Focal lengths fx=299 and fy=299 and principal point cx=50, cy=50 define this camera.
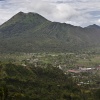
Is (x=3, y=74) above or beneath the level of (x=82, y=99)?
above

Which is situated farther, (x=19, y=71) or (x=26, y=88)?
(x=19, y=71)

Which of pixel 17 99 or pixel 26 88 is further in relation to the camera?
pixel 26 88

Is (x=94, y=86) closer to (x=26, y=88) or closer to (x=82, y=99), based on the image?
(x=82, y=99)

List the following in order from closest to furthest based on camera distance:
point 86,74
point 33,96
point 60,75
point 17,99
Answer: point 17,99 → point 33,96 → point 60,75 → point 86,74

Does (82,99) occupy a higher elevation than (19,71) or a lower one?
lower

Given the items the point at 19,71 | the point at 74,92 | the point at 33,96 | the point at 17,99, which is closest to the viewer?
the point at 17,99

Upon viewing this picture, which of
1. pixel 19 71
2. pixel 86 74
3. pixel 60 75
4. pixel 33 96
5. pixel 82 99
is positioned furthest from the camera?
pixel 86 74

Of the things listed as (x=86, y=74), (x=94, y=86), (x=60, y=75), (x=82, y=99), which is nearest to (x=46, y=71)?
(x=60, y=75)

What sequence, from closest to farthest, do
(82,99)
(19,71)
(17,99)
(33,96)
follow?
(17,99) < (33,96) < (82,99) < (19,71)

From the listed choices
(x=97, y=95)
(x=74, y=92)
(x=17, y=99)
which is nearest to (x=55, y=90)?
(x=74, y=92)
